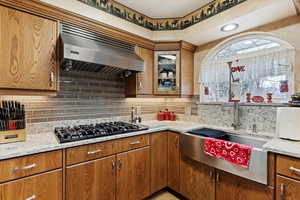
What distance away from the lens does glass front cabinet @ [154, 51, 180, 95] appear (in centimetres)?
250

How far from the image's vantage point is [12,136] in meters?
1.39

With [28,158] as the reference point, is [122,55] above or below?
above

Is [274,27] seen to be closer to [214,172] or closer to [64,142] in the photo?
[214,172]

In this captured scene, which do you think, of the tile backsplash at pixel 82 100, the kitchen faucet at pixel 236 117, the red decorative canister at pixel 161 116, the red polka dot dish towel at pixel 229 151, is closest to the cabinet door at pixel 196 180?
the red polka dot dish towel at pixel 229 151

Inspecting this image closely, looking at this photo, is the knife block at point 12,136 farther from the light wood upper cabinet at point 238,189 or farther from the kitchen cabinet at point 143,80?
the light wood upper cabinet at point 238,189

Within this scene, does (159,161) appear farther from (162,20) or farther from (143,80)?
(162,20)

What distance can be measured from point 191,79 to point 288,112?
1399mm

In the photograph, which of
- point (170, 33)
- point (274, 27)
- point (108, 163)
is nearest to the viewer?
point (108, 163)

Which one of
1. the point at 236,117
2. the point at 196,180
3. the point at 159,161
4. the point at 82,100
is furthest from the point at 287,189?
the point at 82,100

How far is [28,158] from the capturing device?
119 centimetres

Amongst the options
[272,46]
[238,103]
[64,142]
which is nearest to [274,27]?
[272,46]

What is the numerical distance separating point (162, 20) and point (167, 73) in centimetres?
91

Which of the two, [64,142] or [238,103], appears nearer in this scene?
[64,142]

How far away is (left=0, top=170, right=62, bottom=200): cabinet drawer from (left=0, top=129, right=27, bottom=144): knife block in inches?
16.5
